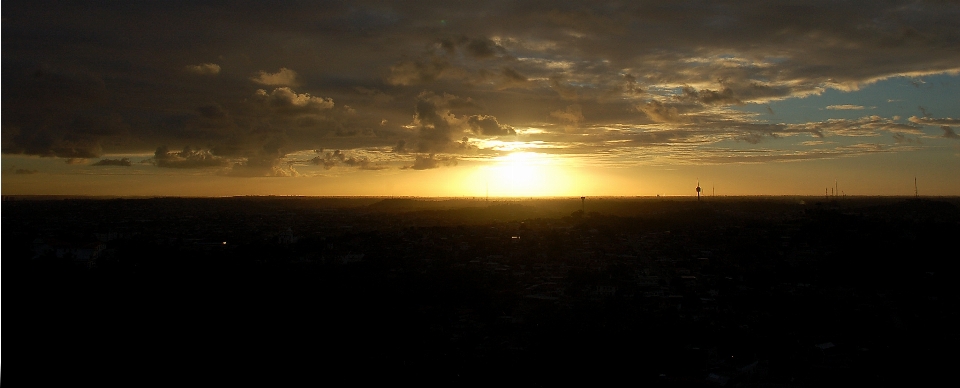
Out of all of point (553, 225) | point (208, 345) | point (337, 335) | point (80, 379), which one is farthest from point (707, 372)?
point (553, 225)

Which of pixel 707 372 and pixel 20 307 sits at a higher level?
pixel 20 307

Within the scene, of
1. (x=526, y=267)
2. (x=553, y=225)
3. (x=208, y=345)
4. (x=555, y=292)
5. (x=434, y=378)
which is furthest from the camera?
(x=553, y=225)

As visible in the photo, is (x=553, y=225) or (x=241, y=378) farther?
(x=553, y=225)

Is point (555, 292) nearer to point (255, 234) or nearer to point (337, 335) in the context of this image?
point (337, 335)

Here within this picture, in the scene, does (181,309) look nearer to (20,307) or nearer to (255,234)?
(20,307)

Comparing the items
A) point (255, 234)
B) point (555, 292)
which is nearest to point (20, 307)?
point (555, 292)

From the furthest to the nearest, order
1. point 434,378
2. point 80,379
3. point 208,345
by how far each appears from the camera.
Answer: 1. point 208,345
2. point 434,378
3. point 80,379
